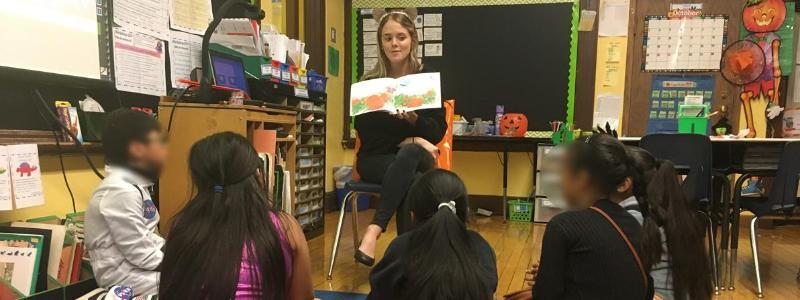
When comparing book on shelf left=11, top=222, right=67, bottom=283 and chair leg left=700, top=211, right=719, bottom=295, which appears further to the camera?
chair leg left=700, top=211, right=719, bottom=295

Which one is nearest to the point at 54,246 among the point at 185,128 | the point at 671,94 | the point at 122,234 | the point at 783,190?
the point at 122,234

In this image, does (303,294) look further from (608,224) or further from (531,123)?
(531,123)

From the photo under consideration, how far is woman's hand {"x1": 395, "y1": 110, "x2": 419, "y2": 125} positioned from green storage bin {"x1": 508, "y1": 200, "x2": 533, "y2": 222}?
1.93m

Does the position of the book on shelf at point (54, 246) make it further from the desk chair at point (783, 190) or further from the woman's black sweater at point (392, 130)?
the desk chair at point (783, 190)

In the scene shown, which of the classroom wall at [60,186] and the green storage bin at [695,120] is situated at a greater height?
the green storage bin at [695,120]

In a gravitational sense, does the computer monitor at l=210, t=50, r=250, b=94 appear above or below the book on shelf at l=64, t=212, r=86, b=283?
above

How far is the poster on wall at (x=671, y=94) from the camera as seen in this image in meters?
3.68

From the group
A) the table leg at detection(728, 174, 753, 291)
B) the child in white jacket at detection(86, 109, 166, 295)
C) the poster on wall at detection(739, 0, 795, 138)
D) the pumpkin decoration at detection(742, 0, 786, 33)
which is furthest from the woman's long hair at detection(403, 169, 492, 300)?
the pumpkin decoration at detection(742, 0, 786, 33)

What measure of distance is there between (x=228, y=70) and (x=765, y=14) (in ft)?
12.1

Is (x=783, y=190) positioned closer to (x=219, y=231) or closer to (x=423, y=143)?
(x=423, y=143)

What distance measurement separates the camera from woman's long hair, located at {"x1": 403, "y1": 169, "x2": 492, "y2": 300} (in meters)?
0.99

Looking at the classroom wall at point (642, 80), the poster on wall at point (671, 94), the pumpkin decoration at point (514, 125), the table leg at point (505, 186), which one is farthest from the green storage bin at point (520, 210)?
the poster on wall at point (671, 94)

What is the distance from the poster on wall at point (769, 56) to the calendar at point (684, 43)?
0.18 m

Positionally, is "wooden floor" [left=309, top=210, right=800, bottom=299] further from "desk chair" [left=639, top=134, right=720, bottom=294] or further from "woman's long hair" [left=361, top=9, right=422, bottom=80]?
"woman's long hair" [left=361, top=9, right=422, bottom=80]
